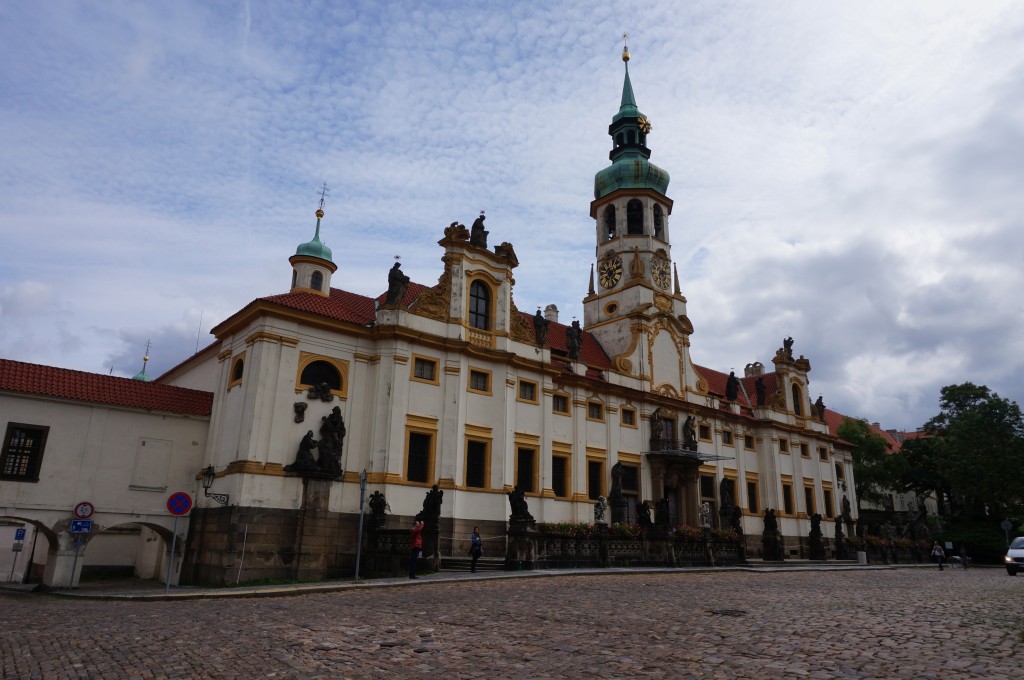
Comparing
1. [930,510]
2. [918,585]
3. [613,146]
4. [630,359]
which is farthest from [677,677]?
[930,510]

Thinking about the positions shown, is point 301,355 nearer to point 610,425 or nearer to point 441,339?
point 441,339

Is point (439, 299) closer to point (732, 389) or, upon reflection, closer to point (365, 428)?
point (365, 428)

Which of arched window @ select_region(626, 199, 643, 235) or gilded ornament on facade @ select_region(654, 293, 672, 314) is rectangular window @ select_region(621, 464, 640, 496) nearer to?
gilded ornament on facade @ select_region(654, 293, 672, 314)

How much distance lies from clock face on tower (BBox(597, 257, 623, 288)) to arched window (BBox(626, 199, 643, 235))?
2379 millimetres

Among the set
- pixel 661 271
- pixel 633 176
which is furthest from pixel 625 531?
pixel 633 176

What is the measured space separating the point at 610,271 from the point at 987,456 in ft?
99.2

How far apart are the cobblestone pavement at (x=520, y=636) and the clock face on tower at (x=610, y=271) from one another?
29.4 metres

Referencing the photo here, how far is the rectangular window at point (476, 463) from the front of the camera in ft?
101

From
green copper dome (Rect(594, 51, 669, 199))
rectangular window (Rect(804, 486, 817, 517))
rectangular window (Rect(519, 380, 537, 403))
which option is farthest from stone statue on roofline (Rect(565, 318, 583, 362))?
rectangular window (Rect(804, 486, 817, 517))

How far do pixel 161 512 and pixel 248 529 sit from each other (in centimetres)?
Result: 415

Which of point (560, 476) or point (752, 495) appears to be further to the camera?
point (752, 495)

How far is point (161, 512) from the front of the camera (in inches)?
1021

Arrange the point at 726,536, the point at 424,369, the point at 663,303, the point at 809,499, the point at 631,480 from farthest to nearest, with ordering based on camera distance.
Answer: the point at 809,499 → the point at 663,303 → the point at 631,480 → the point at 726,536 → the point at 424,369

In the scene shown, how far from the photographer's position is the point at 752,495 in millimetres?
46531
